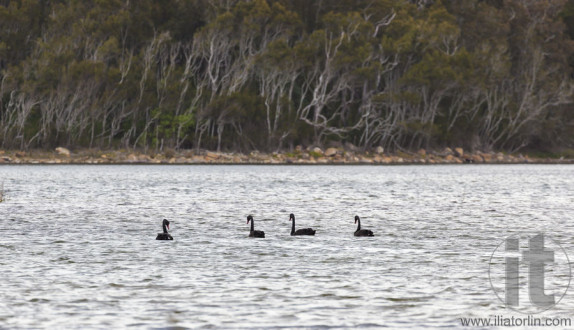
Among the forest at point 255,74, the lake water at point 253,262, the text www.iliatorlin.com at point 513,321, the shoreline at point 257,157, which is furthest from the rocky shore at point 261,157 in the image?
the text www.iliatorlin.com at point 513,321

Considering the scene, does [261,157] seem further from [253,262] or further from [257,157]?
[253,262]

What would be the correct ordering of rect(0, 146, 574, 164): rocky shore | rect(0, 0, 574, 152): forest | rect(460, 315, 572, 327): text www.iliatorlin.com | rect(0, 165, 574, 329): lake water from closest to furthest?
rect(460, 315, 572, 327): text www.iliatorlin.com → rect(0, 165, 574, 329): lake water → rect(0, 0, 574, 152): forest → rect(0, 146, 574, 164): rocky shore

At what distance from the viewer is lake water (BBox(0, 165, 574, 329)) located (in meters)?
15.1

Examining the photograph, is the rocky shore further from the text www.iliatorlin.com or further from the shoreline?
the text www.iliatorlin.com

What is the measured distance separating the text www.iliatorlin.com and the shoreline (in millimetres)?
85911

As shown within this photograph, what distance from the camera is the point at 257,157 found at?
105312mm

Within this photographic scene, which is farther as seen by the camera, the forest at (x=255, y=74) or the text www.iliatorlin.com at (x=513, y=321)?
the forest at (x=255, y=74)

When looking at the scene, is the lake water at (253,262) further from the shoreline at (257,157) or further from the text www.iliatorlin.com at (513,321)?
the shoreline at (257,157)

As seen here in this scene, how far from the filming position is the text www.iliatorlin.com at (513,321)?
14203 mm

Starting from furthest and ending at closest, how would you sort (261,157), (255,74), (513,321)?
1. (255,74)
2. (261,157)
3. (513,321)

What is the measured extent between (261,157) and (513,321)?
299ft

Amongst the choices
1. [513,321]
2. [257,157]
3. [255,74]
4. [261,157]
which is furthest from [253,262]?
[255,74]

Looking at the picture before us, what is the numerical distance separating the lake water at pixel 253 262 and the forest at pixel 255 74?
52929 millimetres

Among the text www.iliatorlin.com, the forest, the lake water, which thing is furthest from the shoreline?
the text www.iliatorlin.com
